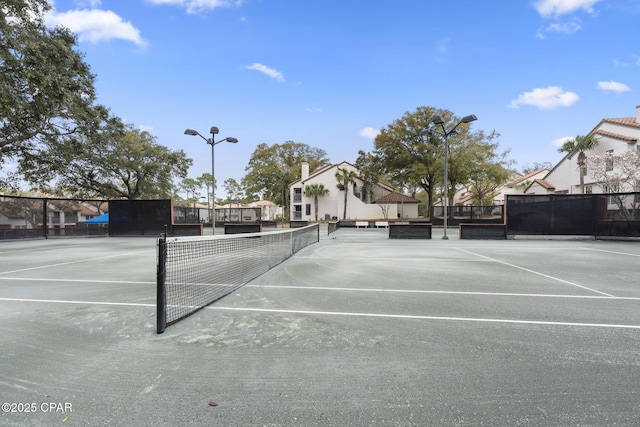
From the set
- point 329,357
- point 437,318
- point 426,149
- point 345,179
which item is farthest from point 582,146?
point 329,357

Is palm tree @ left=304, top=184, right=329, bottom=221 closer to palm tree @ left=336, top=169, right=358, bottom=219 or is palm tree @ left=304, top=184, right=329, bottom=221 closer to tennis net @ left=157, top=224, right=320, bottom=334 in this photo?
A: palm tree @ left=336, top=169, right=358, bottom=219

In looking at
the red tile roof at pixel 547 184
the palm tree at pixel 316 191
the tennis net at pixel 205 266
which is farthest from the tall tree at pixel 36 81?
the red tile roof at pixel 547 184

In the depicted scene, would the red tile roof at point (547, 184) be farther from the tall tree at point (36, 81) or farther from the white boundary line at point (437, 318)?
the tall tree at point (36, 81)

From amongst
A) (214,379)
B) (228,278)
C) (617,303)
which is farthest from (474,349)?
(228,278)

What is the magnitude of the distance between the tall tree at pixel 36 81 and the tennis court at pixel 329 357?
1347 cm

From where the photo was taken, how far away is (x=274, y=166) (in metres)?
59.7

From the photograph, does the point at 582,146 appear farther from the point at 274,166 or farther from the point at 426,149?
the point at 274,166

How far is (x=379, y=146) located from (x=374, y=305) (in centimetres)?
4137

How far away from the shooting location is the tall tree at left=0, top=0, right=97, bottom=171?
45.7 ft

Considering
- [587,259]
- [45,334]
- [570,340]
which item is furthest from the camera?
[587,259]

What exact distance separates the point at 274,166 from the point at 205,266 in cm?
5320

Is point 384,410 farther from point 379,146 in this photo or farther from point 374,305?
point 379,146

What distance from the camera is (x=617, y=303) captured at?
490cm

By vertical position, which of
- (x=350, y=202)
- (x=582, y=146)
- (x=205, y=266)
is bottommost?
(x=205, y=266)
